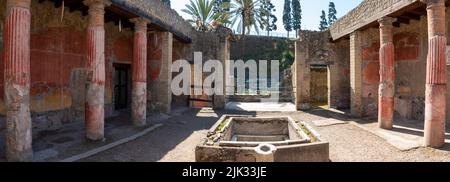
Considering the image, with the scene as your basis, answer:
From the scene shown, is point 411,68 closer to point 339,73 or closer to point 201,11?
point 339,73

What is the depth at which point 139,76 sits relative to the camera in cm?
923

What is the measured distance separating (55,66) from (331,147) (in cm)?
744

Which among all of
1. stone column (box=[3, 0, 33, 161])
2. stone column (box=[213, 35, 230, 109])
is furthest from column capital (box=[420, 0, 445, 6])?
stone column (box=[213, 35, 230, 109])

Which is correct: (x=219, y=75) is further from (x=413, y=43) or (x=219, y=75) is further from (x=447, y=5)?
(x=447, y=5)

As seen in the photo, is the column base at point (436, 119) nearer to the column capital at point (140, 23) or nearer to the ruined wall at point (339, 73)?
the ruined wall at point (339, 73)

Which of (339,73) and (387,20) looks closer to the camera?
(387,20)

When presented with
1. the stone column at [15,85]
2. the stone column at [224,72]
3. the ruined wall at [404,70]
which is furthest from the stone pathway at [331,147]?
the stone column at [224,72]

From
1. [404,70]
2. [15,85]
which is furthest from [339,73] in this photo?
[15,85]

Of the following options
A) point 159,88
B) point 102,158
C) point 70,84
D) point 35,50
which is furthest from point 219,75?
point 102,158

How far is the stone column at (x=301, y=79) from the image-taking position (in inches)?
549

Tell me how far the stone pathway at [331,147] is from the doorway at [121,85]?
280 centimetres

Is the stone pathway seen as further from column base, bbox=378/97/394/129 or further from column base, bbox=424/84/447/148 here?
column base, bbox=378/97/394/129

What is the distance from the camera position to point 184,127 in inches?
370
